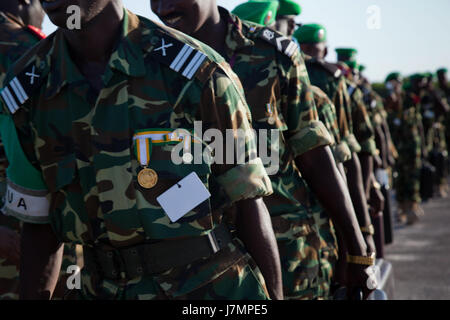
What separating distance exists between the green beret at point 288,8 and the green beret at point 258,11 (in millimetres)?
806

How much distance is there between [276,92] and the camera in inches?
109

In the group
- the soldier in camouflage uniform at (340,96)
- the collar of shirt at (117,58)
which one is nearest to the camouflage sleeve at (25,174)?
the collar of shirt at (117,58)

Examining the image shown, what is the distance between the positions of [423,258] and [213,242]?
7071 millimetres

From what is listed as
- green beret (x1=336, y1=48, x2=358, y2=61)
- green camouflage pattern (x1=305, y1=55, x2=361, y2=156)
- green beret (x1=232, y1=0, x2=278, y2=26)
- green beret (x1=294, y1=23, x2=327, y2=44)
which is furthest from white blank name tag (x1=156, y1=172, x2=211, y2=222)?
green beret (x1=336, y1=48, x2=358, y2=61)

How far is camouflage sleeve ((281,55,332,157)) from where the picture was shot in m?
2.74

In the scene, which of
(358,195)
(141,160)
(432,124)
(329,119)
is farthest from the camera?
(432,124)

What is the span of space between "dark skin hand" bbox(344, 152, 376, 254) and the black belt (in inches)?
71.2

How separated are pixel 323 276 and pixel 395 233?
7476 millimetres

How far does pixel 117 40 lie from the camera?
192cm

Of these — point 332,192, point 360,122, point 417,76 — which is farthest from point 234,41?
point 417,76

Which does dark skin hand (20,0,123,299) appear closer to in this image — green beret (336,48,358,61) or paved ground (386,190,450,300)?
paved ground (386,190,450,300)

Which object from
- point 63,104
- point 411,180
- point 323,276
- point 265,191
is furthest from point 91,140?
point 411,180

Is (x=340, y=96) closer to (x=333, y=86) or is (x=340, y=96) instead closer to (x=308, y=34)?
(x=333, y=86)

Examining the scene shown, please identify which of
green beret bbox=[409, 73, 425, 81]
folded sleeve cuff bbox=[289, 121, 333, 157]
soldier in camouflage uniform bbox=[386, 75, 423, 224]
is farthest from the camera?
green beret bbox=[409, 73, 425, 81]
